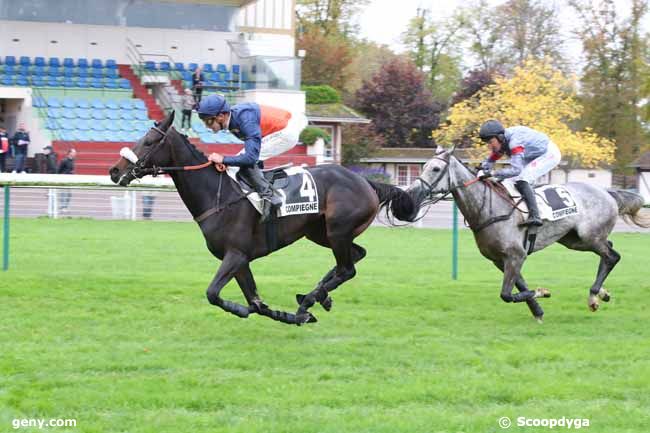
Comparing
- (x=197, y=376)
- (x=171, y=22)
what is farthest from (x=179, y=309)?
(x=171, y=22)

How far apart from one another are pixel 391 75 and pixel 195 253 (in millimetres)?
35524

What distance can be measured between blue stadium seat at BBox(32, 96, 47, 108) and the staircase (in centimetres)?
281

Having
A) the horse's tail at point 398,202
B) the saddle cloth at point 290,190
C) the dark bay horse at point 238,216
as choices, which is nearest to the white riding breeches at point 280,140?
the saddle cloth at point 290,190

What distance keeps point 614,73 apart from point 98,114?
2783 centimetres

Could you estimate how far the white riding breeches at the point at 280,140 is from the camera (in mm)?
8953

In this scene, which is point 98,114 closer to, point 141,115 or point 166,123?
point 141,115

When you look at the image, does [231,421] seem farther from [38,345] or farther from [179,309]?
[179,309]

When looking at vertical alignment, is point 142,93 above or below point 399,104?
below

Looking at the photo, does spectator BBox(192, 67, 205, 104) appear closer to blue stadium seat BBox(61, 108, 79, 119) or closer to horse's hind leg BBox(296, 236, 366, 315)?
blue stadium seat BBox(61, 108, 79, 119)

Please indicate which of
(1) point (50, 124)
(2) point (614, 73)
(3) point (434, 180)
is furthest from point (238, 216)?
(2) point (614, 73)

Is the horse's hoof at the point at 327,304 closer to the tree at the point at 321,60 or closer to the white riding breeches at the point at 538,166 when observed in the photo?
the white riding breeches at the point at 538,166

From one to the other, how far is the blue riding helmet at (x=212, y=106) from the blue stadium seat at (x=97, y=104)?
2193 cm

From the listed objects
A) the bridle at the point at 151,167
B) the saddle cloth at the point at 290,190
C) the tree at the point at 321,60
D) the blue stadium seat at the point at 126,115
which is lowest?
the saddle cloth at the point at 290,190

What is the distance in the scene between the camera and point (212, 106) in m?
8.23
